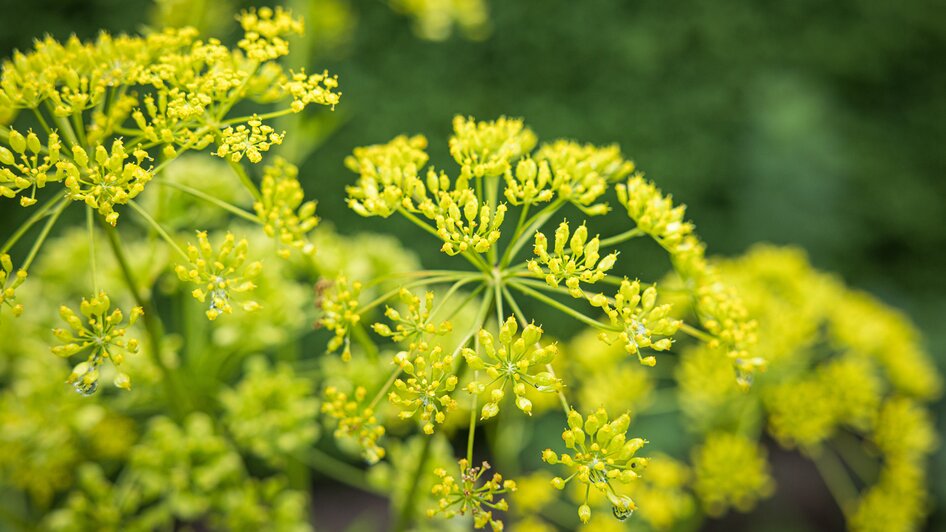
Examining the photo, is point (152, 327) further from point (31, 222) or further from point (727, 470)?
point (727, 470)

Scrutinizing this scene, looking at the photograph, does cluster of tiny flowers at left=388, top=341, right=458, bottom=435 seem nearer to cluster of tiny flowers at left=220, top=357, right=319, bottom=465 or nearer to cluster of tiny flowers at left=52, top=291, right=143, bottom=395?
cluster of tiny flowers at left=52, top=291, right=143, bottom=395

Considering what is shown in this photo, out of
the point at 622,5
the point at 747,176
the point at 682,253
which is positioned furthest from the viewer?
the point at 747,176

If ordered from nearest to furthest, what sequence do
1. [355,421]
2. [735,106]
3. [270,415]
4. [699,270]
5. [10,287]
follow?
[10,287] < [355,421] < [699,270] < [270,415] < [735,106]

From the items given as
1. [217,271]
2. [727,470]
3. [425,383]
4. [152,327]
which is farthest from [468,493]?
[727,470]

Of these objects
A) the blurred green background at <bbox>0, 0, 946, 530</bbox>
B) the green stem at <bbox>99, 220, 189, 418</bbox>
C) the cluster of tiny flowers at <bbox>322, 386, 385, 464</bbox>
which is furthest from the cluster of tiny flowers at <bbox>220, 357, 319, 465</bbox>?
the blurred green background at <bbox>0, 0, 946, 530</bbox>

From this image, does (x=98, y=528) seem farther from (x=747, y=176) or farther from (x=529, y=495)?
(x=747, y=176)

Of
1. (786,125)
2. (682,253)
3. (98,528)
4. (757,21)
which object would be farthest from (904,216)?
(98,528)
